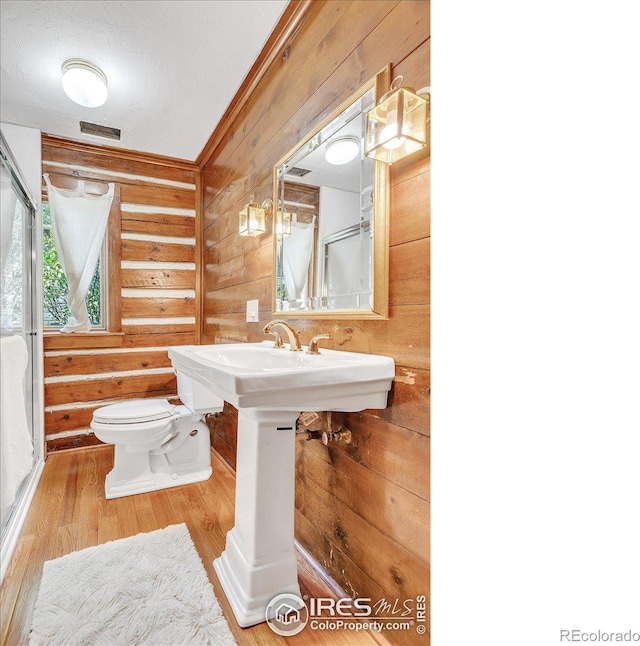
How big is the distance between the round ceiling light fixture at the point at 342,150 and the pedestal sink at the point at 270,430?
71cm

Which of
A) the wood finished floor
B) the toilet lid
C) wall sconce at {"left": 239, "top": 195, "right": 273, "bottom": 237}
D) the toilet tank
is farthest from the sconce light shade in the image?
the wood finished floor

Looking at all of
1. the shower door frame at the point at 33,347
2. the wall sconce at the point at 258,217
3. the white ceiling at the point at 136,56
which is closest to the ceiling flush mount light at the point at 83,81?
the white ceiling at the point at 136,56

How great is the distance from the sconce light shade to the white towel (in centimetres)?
116

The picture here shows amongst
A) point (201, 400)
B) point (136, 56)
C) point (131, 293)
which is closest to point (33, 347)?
point (131, 293)

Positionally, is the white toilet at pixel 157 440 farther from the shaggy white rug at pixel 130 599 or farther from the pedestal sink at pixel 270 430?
the pedestal sink at pixel 270 430

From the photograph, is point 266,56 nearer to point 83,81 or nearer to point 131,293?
point 83,81

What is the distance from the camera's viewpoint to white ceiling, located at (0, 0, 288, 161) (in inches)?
64.6

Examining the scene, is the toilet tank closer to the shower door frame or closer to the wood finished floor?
the wood finished floor
